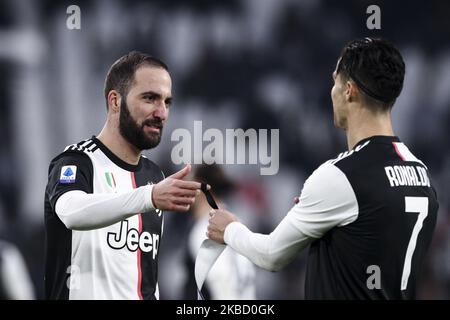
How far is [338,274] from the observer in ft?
9.70

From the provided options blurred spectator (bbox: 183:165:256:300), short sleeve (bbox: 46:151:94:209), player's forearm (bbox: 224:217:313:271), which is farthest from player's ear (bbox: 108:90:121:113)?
blurred spectator (bbox: 183:165:256:300)

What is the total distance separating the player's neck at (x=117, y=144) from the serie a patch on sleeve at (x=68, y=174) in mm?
340

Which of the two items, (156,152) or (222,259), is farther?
(156,152)

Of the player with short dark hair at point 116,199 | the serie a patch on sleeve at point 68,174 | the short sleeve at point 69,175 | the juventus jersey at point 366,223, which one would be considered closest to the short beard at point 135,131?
the player with short dark hair at point 116,199

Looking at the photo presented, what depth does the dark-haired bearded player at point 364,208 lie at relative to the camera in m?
2.93

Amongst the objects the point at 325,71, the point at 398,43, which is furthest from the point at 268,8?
the point at 398,43

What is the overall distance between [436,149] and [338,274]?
551 centimetres

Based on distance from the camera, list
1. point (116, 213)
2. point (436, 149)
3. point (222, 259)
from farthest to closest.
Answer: point (436, 149) < point (222, 259) < point (116, 213)

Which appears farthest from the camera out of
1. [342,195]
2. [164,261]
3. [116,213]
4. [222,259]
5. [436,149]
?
[436,149]

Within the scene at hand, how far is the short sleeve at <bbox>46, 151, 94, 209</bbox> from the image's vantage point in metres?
3.39

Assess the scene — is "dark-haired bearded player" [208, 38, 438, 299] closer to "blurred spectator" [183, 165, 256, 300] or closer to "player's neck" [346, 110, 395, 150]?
"player's neck" [346, 110, 395, 150]

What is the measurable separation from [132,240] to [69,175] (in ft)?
1.47

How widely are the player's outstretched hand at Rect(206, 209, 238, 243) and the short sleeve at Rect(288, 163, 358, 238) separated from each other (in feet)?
1.30

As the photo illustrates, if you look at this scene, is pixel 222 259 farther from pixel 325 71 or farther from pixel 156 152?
pixel 325 71
